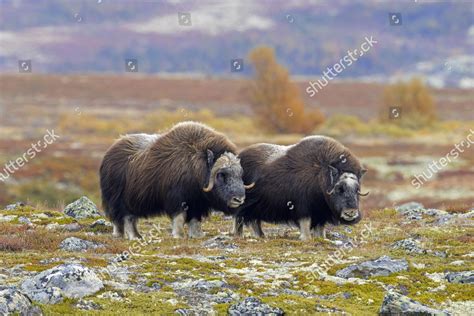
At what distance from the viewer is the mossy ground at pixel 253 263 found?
11.4m

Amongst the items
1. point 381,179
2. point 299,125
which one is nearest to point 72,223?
point 381,179

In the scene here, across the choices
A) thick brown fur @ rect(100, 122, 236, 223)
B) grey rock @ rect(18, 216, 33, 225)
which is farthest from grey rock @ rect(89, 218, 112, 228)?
grey rock @ rect(18, 216, 33, 225)

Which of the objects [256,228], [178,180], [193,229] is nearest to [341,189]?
[256,228]

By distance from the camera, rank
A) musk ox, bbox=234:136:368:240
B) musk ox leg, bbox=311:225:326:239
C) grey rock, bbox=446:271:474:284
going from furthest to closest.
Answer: musk ox leg, bbox=311:225:326:239 < musk ox, bbox=234:136:368:240 < grey rock, bbox=446:271:474:284

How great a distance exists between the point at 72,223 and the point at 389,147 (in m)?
52.1

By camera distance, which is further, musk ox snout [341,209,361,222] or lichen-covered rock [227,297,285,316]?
musk ox snout [341,209,361,222]

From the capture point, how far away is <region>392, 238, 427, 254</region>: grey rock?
1481cm

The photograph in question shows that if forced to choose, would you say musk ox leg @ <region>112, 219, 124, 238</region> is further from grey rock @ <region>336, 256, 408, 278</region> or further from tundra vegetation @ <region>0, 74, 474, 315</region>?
grey rock @ <region>336, 256, 408, 278</region>

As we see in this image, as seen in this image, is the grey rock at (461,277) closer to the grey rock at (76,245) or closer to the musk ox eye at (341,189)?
the musk ox eye at (341,189)

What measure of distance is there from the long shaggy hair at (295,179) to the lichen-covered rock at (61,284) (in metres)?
6.45

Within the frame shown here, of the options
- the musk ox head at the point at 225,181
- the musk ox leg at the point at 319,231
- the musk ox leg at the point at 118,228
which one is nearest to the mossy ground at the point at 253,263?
the musk ox leg at the point at 118,228

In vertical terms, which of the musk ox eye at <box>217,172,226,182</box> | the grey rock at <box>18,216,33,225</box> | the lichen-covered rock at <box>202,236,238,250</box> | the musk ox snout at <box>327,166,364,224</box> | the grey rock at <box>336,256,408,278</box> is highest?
the musk ox eye at <box>217,172,226,182</box>

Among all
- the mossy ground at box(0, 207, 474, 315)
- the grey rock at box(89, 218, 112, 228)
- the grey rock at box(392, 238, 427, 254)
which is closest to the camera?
the mossy ground at box(0, 207, 474, 315)

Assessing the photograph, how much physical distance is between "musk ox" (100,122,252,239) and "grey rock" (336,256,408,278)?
4.04 metres
